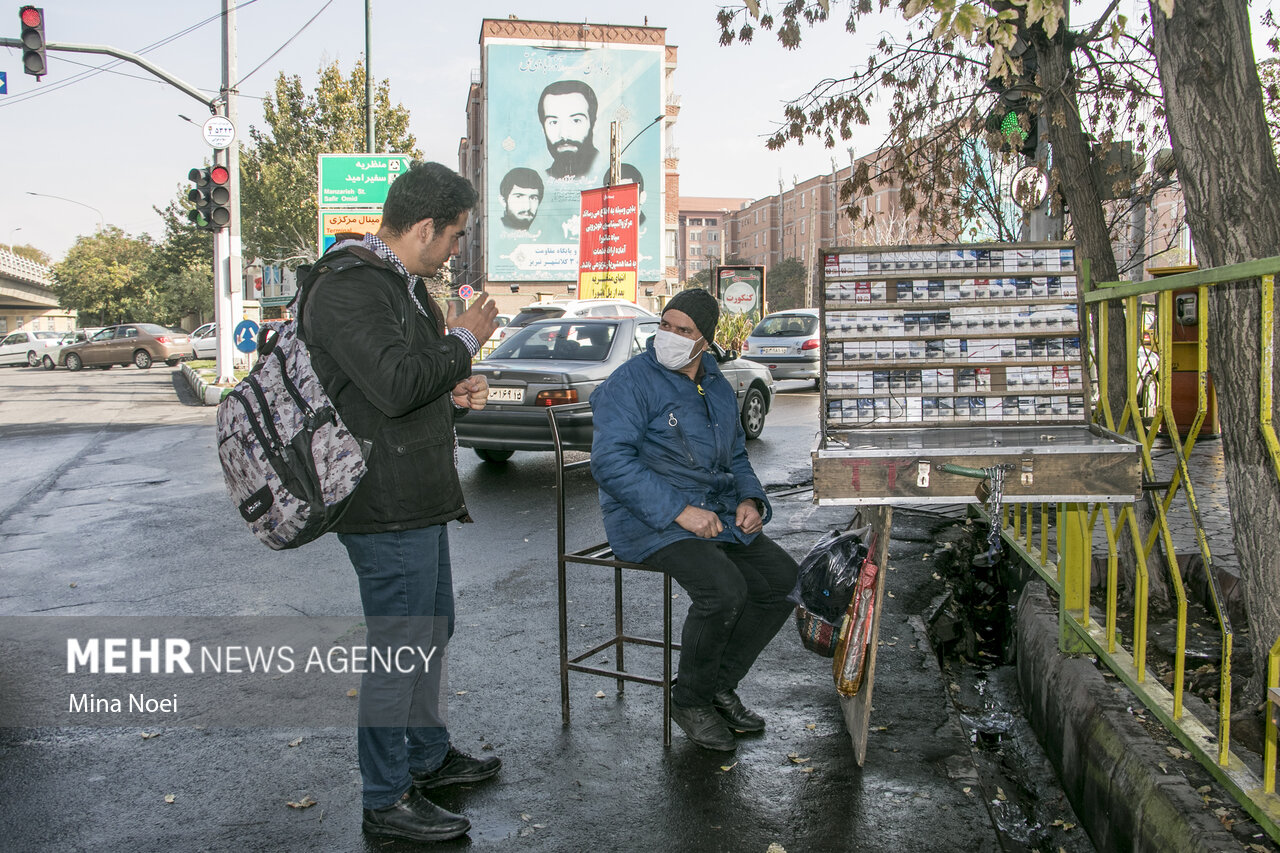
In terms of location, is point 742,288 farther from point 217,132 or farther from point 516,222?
point 516,222

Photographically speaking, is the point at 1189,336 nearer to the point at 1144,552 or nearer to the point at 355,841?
the point at 1144,552

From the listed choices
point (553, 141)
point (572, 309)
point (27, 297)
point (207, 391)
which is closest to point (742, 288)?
point (572, 309)

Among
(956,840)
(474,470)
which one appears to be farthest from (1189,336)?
(956,840)

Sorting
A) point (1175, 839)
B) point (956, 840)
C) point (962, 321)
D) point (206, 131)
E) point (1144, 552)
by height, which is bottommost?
point (956, 840)

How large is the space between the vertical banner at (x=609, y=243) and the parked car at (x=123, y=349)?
20.9 meters

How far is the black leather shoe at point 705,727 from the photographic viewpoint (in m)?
3.73

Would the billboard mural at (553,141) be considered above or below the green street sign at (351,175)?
above

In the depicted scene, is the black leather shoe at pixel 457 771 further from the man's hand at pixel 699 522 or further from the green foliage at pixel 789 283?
the green foliage at pixel 789 283

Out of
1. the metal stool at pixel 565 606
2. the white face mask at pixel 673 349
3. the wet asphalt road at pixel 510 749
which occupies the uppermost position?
the white face mask at pixel 673 349

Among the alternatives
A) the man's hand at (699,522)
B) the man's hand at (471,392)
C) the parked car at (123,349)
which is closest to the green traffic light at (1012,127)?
the man's hand at (699,522)

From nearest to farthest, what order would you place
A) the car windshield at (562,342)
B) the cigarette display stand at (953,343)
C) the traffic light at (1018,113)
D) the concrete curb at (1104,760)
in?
1. the concrete curb at (1104,760)
2. the cigarette display stand at (953,343)
3. the traffic light at (1018,113)
4. the car windshield at (562,342)

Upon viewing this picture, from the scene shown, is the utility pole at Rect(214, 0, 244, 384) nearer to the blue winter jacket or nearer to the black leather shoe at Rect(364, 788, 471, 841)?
the blue winter jacket

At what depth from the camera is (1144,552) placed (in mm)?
3328

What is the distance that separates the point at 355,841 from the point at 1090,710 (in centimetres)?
242
